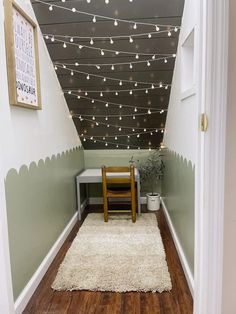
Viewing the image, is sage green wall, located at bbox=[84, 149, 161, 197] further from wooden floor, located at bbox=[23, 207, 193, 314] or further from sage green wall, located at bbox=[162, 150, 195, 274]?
wooden floor, located at bbox=[23, 207, 193, 314]

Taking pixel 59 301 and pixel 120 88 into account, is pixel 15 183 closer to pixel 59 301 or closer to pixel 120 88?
pixel 59 301

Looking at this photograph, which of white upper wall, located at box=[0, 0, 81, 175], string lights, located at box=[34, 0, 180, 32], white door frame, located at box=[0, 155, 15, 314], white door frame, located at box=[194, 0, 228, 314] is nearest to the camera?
white door frame, located at box=[194, 0, 228, 314]

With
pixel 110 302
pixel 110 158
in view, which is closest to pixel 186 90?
pixel 110 302

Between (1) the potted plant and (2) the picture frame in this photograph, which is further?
(1) the potted plant

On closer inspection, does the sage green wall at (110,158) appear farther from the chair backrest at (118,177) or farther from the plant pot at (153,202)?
the chair backrest at (118,177)

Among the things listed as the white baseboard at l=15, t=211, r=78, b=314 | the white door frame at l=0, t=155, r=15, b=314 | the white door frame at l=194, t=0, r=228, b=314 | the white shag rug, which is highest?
the white door frame at l=194, t=0, r=228, b=314

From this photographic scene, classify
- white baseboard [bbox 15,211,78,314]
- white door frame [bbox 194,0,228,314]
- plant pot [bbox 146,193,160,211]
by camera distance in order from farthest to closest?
plant pot [bbox 146,193,160,211] → white baseboard [bbox 15,211,78,314] → white door frame [bbox 194,0,228,314]

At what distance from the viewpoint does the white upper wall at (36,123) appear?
1.62m

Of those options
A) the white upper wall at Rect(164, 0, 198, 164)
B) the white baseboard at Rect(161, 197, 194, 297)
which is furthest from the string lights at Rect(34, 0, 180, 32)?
the white baseboard at Rect(161, 197, 194, 297)

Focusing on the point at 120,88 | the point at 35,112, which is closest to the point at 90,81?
the point at 120,88

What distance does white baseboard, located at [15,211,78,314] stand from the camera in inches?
69.1

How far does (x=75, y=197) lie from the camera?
3557 mm

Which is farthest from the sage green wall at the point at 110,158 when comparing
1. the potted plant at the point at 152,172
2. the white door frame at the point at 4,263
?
the white door frame at the point at 4,263

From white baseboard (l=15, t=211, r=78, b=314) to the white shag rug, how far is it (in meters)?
0.12
